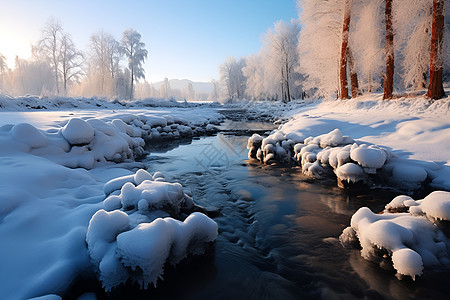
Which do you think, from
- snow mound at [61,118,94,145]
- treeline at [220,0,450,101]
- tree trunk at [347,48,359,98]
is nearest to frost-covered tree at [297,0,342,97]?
treeline at [220,0,450,101]

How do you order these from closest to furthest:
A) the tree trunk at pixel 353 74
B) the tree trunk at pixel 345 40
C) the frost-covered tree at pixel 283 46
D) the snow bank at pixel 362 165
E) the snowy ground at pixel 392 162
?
the snowy ground at pixel 392 162 < the snow bank at pixel 362 165 < the tree trunk at pixel 345 40 < the tree trunk at pixel 353 74 < the frost-covered tree at pixel 283 46

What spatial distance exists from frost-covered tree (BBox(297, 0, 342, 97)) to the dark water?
11223mm

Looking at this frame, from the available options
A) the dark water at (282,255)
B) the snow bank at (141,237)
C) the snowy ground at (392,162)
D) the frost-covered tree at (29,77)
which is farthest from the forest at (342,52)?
the snow bank at (141,237)

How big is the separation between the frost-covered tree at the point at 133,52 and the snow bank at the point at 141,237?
3648 centimetres

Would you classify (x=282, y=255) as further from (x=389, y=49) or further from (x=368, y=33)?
(x=368, y=33)

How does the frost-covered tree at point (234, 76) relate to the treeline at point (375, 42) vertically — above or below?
above

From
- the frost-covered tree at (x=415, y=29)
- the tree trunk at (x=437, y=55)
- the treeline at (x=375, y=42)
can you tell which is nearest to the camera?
the tree trunk at (x=437, y=55)

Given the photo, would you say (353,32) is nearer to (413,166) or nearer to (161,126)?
(413,166)

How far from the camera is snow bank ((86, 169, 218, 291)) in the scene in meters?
1.91

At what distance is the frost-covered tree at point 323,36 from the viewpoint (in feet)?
41.1

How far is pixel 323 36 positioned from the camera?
43.1 feet

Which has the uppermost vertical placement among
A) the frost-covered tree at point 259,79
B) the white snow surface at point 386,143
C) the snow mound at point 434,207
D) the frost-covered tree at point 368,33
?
the frost-covered tree at point 259,79

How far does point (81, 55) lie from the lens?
1169 inches

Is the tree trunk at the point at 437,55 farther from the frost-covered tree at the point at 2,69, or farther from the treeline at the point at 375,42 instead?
the frost-covered tree at the point at 2,69
